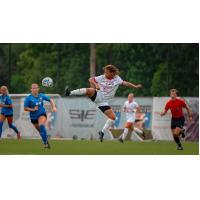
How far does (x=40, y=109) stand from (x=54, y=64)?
57.5 feet

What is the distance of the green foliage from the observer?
35863 mm

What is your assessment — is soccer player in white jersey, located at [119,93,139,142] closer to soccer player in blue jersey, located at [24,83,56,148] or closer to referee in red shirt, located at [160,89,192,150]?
referee in red shirt, located at [160,89,192,150]

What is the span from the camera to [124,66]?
37.9 metres

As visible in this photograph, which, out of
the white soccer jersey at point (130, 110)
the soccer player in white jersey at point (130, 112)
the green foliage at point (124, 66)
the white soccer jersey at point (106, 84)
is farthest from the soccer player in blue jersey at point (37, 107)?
Answer: the green foliage at point (124, 66)

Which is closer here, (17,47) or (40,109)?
(40,109)

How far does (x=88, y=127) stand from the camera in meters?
32.2

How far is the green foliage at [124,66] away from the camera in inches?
1412

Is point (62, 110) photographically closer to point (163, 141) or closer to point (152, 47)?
point (163, 141)

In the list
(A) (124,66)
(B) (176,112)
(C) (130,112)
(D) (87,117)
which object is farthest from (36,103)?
(A) (124,66)

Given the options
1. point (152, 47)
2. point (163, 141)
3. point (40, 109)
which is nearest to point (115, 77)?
point (40, 109)

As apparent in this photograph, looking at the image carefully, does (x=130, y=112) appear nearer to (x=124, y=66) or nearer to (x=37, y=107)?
(x=37, y=107)

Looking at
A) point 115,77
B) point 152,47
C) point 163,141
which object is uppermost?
point 152,47

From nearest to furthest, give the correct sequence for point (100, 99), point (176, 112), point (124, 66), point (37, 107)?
point (100, 99) < point (37, 107) < point (176, 112) < point (124, 66)

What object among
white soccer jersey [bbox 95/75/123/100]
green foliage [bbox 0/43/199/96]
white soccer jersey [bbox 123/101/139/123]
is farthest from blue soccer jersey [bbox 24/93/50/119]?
green foliage [bbox 0/43/199/96]
